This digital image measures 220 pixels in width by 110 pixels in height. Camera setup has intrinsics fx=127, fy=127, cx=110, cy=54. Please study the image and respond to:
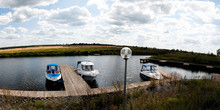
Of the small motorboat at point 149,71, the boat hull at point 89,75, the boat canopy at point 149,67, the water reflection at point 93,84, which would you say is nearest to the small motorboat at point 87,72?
the boat hull at point 89,75

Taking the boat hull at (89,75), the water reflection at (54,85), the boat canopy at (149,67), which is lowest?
the water reflection at (54,85)

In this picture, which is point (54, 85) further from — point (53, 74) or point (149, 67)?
point (149, 67)

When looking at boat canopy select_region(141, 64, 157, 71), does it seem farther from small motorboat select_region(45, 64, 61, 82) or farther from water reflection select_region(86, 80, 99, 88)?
small motorboat select_region(45, 64, 61, 82)

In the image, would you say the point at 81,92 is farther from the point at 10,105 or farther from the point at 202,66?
the point at 202,66

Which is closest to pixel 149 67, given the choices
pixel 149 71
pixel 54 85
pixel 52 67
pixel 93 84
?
pixel 149 71

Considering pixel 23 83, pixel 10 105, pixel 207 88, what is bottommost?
pixel 23 83

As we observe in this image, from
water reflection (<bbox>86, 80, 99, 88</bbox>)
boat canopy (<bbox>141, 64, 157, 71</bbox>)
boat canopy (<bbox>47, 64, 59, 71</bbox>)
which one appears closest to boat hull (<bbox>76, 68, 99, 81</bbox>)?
water reflection (<bbox>86, 80, 99, 88</bbox>)

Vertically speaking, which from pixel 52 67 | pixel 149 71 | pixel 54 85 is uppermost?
pixel 52 67

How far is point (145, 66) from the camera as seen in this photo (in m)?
21.7

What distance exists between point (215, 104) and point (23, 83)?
20609mm

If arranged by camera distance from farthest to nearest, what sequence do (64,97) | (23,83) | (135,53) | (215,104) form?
(135,53)
(23,83)
(64,97)
(215,104)

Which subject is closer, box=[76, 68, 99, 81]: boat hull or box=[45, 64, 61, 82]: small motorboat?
box=[45, 64, 61, 82]: small motorboat

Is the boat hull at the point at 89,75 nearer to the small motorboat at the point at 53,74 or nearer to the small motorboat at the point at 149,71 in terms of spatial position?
the small motorboat at the point at 53,74

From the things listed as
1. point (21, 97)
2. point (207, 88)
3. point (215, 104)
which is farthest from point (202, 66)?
point (21, 97)
